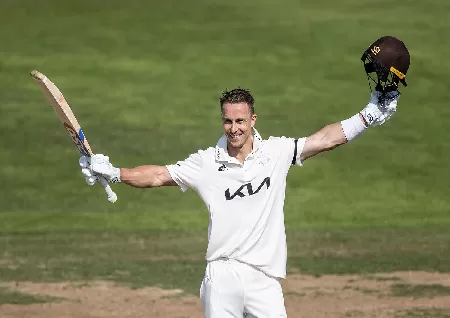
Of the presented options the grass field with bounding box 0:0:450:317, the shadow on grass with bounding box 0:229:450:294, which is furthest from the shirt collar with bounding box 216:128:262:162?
the shadow on grass with bounding box 0:229:450:294

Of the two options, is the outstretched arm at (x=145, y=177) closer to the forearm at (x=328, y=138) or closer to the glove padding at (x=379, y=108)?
the forearm at (x=328, y=138)

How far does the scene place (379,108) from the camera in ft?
31.2

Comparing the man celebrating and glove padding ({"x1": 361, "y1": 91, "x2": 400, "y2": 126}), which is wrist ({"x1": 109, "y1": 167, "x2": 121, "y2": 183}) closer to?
the man celebrating

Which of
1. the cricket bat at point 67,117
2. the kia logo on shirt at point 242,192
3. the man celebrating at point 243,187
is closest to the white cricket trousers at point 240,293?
the man celebrating at point 243,187

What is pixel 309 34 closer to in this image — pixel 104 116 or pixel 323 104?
pixel 323 104

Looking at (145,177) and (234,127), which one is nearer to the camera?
(234,127)

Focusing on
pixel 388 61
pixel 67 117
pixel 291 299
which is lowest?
pixel 291 299

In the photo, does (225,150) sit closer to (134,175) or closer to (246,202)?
(246,202)

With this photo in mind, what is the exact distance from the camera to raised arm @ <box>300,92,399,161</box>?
941cm

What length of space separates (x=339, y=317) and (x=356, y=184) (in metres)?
7.78

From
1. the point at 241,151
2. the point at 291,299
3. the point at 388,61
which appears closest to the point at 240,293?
the point at 241,151

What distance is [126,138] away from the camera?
23.2m

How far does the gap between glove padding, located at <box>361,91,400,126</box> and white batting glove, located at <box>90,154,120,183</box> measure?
6.46 ft

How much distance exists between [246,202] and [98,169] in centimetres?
115
